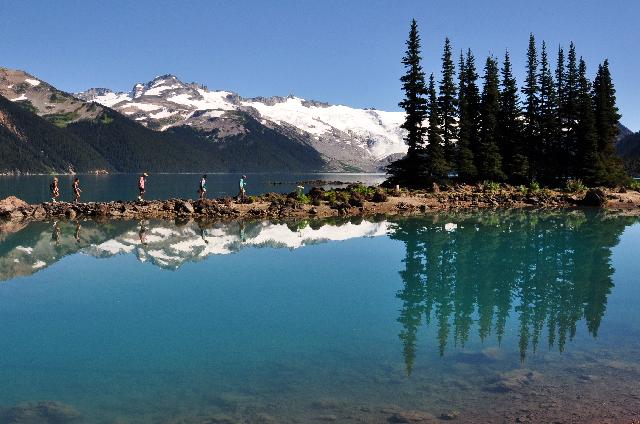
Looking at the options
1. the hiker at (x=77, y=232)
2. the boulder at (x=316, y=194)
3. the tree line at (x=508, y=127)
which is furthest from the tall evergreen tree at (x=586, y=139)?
the hiker at (x=77, y=232)

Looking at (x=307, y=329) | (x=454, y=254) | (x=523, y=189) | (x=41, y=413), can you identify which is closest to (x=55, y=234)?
(x=454, y=254)

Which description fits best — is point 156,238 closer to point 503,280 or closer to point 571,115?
point 503,280

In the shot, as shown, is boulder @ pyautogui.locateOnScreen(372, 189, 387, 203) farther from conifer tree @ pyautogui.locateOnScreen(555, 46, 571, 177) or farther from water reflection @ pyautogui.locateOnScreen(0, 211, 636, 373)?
conifer tree @ pyautogui.locateOnScreen(555, 46, 571, 177)

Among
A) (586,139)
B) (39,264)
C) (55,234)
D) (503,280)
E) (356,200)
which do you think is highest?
(586,139)

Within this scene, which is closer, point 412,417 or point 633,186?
point 412,417

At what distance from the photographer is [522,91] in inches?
3393

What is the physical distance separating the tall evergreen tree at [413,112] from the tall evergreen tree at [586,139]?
26060 millimetres

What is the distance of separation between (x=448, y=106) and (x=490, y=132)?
23.6 feet

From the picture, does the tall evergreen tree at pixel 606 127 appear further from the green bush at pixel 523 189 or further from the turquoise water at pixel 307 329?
the turquoise water at pixel 307 329

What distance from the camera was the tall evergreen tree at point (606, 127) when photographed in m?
81.2

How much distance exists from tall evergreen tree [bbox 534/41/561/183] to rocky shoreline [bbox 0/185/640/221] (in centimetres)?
974

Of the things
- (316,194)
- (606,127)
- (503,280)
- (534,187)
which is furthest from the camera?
(606,127)

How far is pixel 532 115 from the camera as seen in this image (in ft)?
282

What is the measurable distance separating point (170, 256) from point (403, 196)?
40004 millimetres
